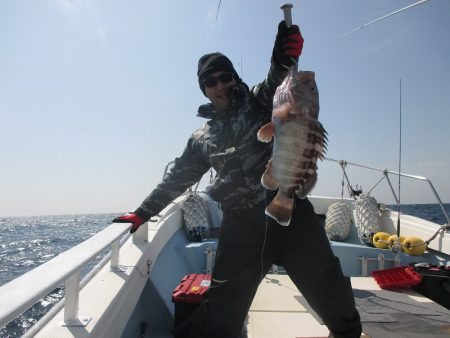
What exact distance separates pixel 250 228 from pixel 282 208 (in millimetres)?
476

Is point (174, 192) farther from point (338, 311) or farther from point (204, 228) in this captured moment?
point (204, 228)

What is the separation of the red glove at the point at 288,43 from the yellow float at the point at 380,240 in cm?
471

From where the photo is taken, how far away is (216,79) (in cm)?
272

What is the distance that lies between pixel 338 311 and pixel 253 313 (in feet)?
4.99

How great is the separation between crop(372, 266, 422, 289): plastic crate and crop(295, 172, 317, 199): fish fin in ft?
10.6

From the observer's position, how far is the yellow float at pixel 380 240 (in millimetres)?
5984

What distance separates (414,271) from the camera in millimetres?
4590

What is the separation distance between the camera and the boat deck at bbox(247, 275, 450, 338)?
10.7 ft

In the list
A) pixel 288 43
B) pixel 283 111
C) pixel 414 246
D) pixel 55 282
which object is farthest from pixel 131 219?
pixel 414 246

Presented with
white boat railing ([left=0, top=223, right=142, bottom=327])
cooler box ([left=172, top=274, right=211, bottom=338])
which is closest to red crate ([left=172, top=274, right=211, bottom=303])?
cooler box ([left=172, top=274, right=211, bottom=338])

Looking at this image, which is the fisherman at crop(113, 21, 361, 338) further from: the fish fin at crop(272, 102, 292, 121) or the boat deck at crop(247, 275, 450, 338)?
the boat deck at crop(247, 275, 450, 338)

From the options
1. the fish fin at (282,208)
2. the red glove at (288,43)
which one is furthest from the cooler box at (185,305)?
the red glove at (288,43)

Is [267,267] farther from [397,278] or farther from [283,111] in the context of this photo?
[397,278]

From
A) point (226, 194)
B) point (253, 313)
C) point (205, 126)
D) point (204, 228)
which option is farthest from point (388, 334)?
point (204, 228)
